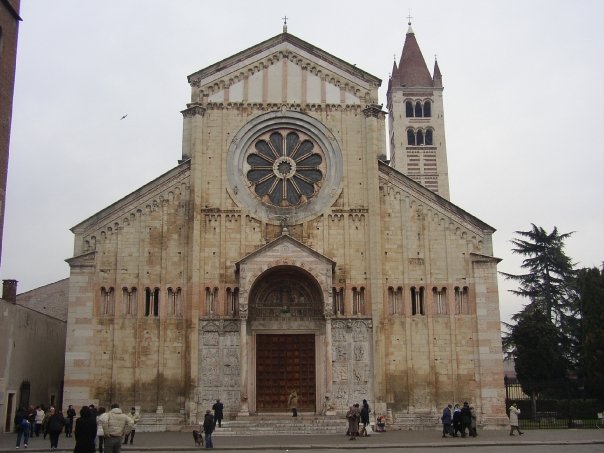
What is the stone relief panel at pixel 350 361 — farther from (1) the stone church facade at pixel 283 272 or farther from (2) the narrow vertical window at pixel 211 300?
(2) the narrow vertical window at pixel 211 300

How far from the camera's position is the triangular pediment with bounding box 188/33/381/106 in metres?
32.7

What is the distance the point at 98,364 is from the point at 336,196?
12586 mm

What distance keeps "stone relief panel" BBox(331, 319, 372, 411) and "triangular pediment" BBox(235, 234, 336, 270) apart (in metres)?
2.84

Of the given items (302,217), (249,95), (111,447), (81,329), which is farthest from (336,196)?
(111,447)

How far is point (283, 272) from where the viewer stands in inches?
1205

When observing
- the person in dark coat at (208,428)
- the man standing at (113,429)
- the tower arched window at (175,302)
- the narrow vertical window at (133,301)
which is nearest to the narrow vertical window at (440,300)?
the tower arched window at (175,302)

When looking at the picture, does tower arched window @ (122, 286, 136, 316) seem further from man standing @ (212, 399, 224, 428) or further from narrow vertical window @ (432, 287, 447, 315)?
narrow vertical window @ (432, 287, 447, 315)

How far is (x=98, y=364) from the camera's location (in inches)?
1148

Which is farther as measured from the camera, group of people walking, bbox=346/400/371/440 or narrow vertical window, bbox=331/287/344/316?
narrow vertical window, bbox=331/287/344/316

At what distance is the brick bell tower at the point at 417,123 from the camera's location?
6062 cm

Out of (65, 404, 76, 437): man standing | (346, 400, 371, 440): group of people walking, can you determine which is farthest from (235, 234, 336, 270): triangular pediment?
(65, 404, 76, 437): man standing

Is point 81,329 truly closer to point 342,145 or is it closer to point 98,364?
point 98,364

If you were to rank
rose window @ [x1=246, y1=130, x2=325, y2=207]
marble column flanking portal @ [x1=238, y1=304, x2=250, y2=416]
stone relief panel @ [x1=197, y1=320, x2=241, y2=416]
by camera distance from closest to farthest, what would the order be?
marble column flanking portal @ [x1=238, y1=304, x2=250, y2=416] → stone relief panel @ [x1=197, y1=320, x2=241, y2=416] → rose window @ [x1=246, y1=130, x2=325, y2=207]

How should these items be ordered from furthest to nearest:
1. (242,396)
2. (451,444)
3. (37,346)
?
1. (37,346)
2. (242,396)
3. (451,444)
